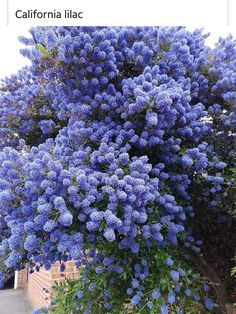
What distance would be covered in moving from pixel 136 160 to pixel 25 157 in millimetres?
593

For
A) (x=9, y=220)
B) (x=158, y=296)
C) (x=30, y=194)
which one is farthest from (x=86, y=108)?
(x=158, y=296)

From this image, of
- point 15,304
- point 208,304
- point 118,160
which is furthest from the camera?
point 15,304

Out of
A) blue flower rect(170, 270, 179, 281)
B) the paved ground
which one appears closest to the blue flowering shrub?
blue flower rect(170, 270, 179, 281)

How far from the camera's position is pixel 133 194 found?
196cm

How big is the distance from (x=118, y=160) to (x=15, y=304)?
22.5ft

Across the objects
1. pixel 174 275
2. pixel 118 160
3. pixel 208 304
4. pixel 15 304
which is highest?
pixel 118 160

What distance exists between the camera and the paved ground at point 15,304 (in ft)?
23.1

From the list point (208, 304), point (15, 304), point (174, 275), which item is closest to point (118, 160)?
point (174, 275)

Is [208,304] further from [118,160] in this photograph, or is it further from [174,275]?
[118,160]

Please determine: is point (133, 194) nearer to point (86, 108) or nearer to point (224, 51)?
point (86, 108)

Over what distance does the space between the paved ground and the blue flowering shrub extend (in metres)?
4.78

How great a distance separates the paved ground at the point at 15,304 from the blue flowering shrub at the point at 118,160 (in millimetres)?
4777

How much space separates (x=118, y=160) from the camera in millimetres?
2143

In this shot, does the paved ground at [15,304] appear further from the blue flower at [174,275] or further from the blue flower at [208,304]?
the blue flower at [174,275]
